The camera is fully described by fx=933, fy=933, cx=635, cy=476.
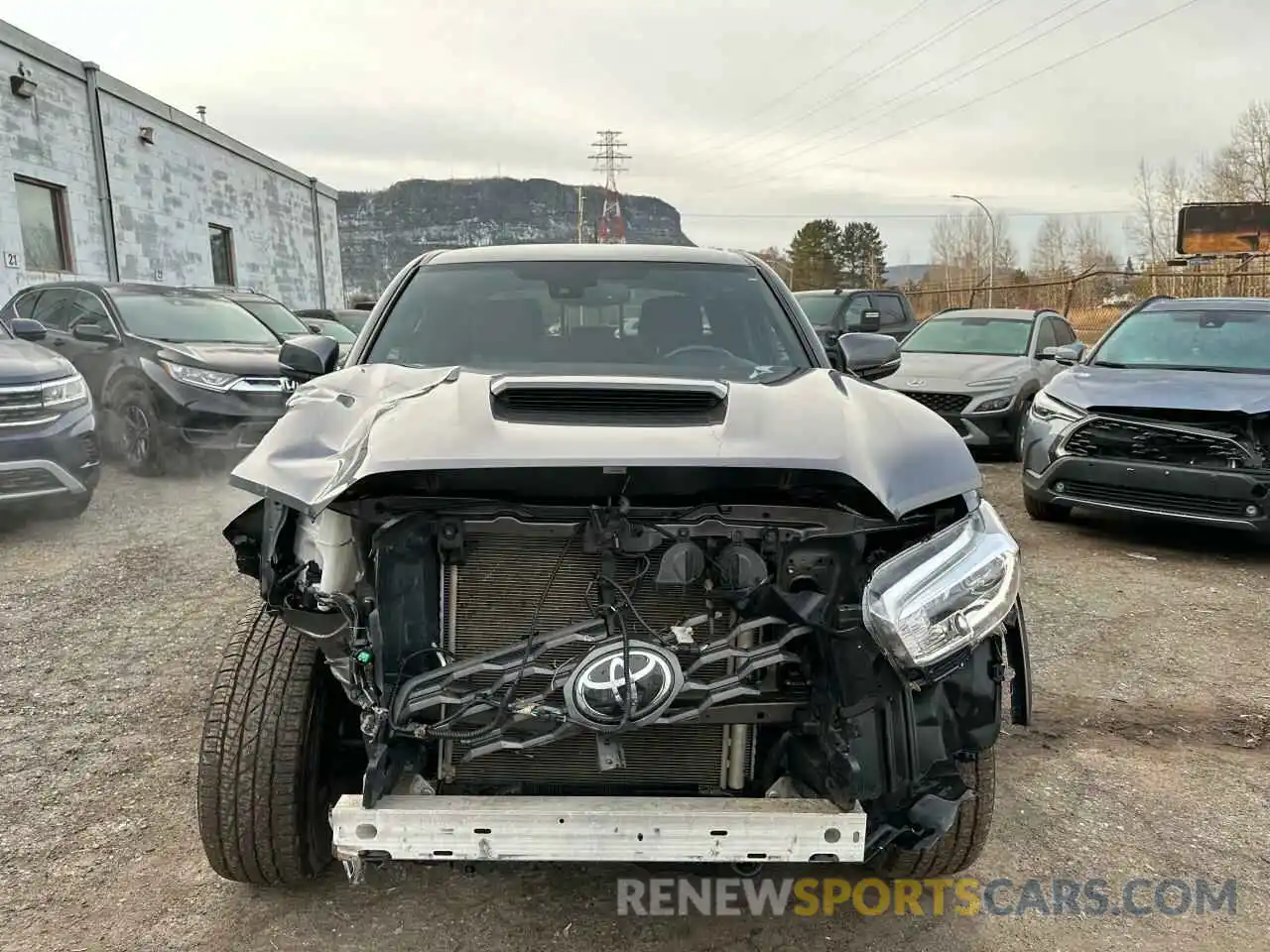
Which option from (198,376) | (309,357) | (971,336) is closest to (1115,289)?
(971,336)

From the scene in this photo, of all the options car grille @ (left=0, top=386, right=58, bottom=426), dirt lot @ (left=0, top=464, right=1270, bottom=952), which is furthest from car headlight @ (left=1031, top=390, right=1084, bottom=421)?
car grille @ (left=0, top=386, right=58, bottom=426)

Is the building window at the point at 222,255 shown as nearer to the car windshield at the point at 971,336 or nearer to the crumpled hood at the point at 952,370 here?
the car windshield at the point at 971,336

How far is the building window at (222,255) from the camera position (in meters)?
21.0

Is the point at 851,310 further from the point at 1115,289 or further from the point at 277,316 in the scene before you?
the point at 1115,289

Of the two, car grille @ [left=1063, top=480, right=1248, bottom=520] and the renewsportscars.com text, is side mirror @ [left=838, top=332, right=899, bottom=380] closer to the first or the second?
the renewsportscars.com text

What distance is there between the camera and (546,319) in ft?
11.4

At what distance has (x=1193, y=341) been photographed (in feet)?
22.4

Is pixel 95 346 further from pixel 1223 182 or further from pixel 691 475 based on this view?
pixel 1223 182

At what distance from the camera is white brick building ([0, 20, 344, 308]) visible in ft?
44.8

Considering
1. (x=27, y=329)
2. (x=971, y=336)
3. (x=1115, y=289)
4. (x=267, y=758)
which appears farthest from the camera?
(x=1115, y=289)

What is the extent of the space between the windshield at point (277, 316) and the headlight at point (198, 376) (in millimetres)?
2935

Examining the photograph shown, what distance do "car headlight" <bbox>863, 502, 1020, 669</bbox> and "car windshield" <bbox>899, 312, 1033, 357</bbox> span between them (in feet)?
28.5

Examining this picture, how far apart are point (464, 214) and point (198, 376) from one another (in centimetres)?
12083

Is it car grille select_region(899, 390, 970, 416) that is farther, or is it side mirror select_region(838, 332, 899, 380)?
car grille select_region(899, 390, 970, 416)
